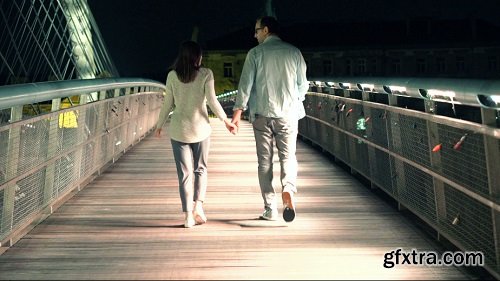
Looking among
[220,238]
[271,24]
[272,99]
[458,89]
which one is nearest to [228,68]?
[271,24]

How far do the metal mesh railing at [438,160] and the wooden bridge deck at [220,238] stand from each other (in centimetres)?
23

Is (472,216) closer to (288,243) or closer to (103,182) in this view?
(288,243)

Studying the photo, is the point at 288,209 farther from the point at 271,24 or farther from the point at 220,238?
the point at 271,24

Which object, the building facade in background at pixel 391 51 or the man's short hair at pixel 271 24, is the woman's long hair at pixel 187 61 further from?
the building facade in background at pixel 391 51

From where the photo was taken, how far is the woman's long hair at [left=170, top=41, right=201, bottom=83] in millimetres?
7941

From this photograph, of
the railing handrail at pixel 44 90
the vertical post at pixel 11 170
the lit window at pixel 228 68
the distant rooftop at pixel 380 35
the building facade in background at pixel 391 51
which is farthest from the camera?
the lit window at pixel 228 68

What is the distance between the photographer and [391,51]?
370 ft

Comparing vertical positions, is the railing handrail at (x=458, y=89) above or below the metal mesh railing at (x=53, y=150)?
above

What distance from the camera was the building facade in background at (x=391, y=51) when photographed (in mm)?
110938

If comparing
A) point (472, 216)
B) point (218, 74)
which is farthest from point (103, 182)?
point (218, 74)

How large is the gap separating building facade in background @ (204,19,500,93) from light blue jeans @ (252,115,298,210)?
331 ft

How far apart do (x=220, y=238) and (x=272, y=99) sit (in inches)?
51.6

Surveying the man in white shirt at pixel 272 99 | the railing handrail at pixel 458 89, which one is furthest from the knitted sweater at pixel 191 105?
the railing handrail at pixel 458 89

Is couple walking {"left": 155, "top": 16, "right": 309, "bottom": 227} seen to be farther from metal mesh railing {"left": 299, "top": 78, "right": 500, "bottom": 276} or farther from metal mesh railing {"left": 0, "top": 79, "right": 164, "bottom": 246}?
metal mesh railing {"left": 0, "top": 79, "right": 164, "bottom": 246}
